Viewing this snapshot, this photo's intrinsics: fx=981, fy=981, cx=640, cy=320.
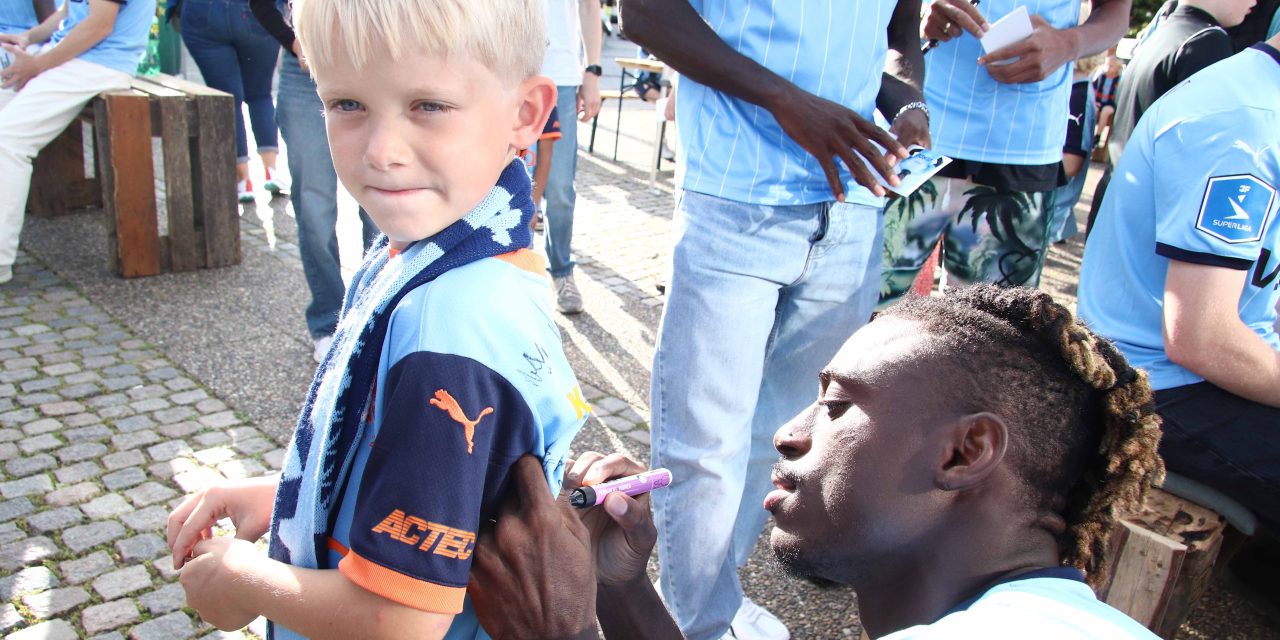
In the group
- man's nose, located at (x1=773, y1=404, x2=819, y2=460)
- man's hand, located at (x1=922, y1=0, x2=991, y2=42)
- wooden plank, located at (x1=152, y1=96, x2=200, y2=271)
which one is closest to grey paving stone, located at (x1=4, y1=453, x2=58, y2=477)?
wooden plank, located at (x1=152, y1=96, x2=200, y2=271)

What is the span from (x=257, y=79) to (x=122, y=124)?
4.77 ft

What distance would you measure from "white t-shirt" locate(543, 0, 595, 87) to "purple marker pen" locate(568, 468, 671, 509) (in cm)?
329

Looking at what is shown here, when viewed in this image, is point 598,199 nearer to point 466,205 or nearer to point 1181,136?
point 1181,136

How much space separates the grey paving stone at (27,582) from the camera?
257 centimetres

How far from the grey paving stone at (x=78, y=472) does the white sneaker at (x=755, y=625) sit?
2115 mm

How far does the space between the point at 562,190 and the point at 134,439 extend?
2.27 meters

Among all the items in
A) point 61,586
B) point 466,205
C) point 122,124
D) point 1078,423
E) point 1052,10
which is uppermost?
point 1052,10

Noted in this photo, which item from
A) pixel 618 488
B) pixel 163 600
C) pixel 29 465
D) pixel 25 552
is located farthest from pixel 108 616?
pixel 618 488

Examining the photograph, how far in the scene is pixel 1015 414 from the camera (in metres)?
1.33

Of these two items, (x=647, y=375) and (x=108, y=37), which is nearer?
(x=647, y=375)

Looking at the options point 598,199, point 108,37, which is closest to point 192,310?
point 108,37

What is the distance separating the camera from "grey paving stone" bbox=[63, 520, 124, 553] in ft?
9.21

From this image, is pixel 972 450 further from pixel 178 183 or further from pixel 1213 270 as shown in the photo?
pixel 178 183

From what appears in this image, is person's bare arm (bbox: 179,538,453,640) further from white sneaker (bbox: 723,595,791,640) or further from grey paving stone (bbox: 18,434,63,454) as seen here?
grey paving stone (bbox: 18,434,63,454)
